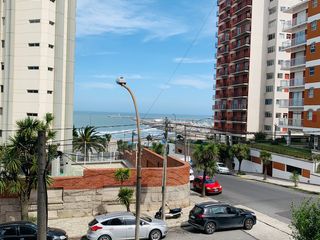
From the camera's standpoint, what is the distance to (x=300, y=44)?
197 feet

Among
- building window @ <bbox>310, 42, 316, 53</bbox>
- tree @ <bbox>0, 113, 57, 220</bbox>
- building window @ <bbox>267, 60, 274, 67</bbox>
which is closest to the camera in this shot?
tree @ <bbox>0, 113, 57, 220</bbox>

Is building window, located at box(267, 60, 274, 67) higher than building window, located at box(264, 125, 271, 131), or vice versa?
building window, located at box(267, 60, 274, 67)

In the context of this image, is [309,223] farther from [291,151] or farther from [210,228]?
[291,151]

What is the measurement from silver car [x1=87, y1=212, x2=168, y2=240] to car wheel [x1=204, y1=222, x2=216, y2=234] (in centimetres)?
247

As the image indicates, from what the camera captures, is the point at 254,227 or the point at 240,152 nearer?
the point at 254,227

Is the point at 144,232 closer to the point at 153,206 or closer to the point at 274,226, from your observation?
the point at 153,206

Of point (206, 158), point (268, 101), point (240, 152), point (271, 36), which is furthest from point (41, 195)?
point (271, 36)

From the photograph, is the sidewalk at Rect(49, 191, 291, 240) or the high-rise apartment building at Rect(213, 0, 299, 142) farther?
the high-rise apartment building at Rect(213, 0, 299, 142)

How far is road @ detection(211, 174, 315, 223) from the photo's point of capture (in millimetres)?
28438

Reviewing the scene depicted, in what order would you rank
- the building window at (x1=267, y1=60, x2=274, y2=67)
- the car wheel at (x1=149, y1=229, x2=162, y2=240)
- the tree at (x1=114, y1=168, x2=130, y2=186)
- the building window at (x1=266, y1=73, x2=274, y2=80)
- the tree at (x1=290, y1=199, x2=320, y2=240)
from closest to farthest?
the tree at (x1=290, y1=199, x2=320, y2=240) < the car wheel at (x1=149, y1=229, x2=162, y2=240) < the tree at (x1=114, y1=168, x2=130, y2=186) < the building window at (x1=266, y1=73, x2=274, y2=80) < the building window at (x1=267, y1=60, x2=274, y2=67)

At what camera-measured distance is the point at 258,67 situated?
80.4 metres

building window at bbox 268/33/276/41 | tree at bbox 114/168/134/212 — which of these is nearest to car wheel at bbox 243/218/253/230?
tree at bbox 114/168/134/212

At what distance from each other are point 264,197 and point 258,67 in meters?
51.2

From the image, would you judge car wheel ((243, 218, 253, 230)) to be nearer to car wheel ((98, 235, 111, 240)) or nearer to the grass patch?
car wheel ((98, 235, 111, 240))
